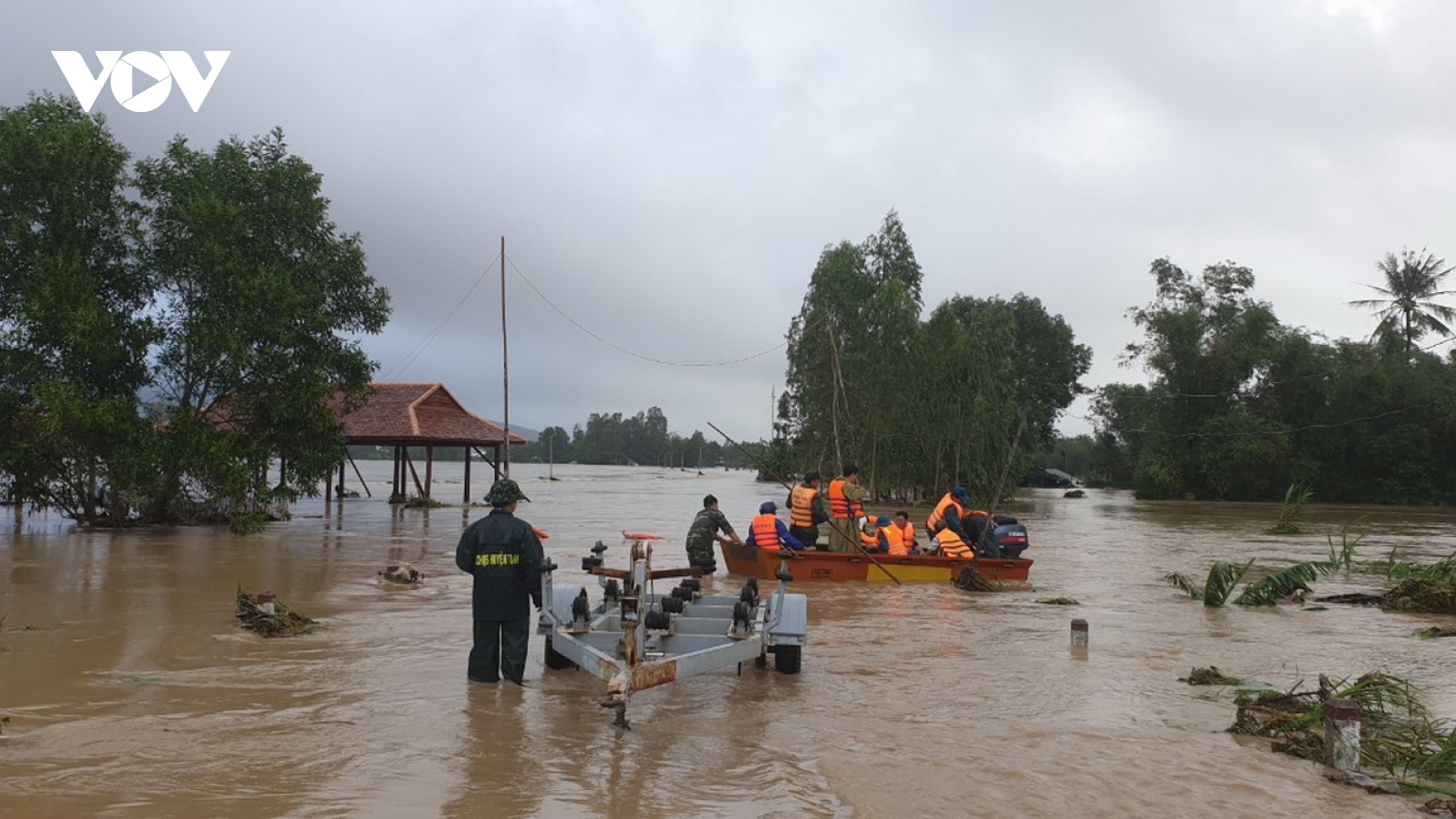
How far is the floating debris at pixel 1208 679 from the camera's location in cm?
823

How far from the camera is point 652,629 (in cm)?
743

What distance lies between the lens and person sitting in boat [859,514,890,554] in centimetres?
1537

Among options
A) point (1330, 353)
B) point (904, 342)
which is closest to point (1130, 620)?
point (904, 342)

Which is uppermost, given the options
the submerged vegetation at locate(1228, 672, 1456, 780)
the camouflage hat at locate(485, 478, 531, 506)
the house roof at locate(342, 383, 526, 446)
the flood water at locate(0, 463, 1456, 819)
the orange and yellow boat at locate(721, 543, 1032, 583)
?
the house roof at locate(342, 383, 526, 446)

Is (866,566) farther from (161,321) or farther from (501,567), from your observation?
(161,321)

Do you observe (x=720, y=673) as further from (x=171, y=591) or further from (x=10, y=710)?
(x=171, y=591)

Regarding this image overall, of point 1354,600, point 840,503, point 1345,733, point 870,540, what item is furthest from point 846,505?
point 1345,733

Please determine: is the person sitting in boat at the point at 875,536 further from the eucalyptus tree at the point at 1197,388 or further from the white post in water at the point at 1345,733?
the eucalyptus tree at the point at 1197,388

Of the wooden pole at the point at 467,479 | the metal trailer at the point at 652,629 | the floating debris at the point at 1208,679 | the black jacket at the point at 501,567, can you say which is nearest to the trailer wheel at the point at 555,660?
the metal trailer at the point at 652,629

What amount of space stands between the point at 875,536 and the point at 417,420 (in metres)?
20.0

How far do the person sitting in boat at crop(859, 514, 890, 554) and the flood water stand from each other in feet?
4.36

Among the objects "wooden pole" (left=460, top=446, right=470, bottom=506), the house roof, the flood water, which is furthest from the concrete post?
"wooden pole" (left=460, top=446, right=470, bottom=506)

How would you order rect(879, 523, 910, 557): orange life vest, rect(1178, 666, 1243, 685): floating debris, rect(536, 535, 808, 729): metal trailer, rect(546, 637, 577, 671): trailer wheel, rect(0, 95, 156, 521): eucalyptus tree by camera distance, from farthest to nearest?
rect(0, 95, 156, 521): eucalyptus tree
rect(879, 523, 910, 557): orange life vest
rect(1178, 666, 1243, 685): floating debris
rect(546, 637, 577, 671): trailer wheel
rect(536, 535, 808, 729): metal trailer

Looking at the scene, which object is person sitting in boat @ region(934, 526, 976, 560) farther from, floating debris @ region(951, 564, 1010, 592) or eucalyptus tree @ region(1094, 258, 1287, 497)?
eucalyptus tree @ region(1094, 258, 1287, 497)
